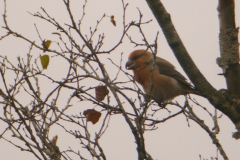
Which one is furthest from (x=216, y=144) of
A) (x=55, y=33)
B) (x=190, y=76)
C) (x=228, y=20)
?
(x=55, y=33)

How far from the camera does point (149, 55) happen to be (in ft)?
16.7

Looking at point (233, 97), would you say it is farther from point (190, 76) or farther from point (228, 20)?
point (228, 20)

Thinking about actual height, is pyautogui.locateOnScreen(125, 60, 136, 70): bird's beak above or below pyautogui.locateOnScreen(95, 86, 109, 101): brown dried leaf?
above

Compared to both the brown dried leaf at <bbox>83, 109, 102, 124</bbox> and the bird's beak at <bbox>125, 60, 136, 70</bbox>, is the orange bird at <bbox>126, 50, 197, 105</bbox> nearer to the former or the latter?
the bird's beak at <bbox>125, 60, 136, 70</bbox>

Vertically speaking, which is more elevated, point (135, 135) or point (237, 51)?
point (237, 51)

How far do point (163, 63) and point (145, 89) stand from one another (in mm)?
780

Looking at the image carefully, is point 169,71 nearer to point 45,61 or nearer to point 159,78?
point 159,78

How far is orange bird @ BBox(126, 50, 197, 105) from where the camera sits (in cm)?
457

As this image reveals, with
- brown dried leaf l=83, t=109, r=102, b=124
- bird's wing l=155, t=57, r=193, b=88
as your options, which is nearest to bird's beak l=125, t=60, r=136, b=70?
bird's wing l=155, t=57, r=193, b=88

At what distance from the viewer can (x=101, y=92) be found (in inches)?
102

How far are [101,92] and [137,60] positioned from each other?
2.50 metres

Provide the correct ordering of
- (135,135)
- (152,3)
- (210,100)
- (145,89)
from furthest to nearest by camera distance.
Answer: (145,89)
(210,100)
(152,3)
(135,135)

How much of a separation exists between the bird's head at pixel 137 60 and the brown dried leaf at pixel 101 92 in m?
2.27

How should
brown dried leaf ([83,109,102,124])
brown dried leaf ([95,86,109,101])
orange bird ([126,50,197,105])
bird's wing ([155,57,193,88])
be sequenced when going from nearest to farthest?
brown dried leaf ([95,86,109,101]), brown dried leaf ([83,109,102,124]), orange bird ([126,50,197,105]), bird's wing ([155,57,193,88])
